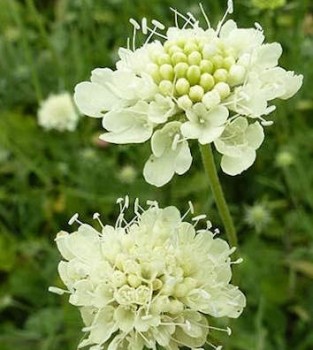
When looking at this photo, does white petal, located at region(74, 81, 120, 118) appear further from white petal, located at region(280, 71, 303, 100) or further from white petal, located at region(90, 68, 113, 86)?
white petal, located at region(280, 71, 303, 100)

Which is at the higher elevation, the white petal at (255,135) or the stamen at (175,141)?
the stamen at (175,141)

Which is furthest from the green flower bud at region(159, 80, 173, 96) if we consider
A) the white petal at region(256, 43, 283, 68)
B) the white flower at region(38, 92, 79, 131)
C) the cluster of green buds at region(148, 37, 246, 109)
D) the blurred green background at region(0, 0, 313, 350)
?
the white flower at region(38, 92, 79, 131)

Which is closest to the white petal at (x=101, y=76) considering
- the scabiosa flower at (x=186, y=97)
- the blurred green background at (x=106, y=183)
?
the scabiosa flower at (x=186, y=97)

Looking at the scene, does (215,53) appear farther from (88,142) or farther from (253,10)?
(88,142)

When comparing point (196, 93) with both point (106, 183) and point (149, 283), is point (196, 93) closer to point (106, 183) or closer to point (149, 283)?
point (149, 283)

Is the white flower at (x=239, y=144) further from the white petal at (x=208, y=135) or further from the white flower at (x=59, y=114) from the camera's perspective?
the white flower at (x=59, y=114)
